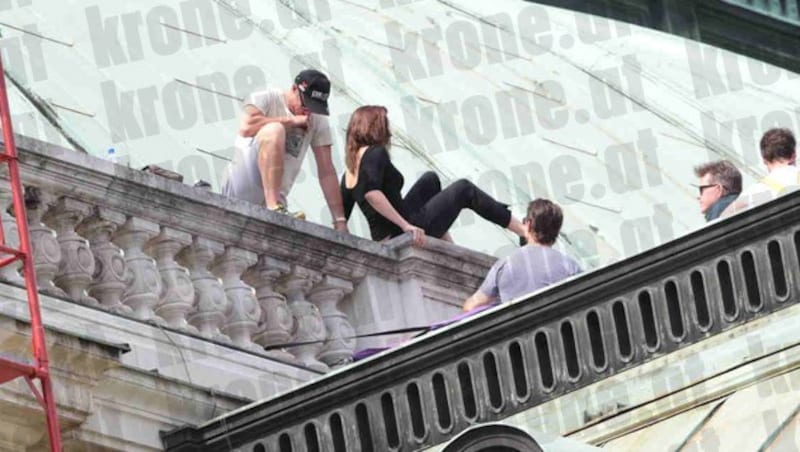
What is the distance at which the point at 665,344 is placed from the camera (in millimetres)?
17609

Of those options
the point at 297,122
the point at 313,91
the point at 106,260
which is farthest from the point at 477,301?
the point at 313,91

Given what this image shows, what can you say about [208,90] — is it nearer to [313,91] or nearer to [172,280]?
[313,91]

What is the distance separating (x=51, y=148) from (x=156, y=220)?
2.55 ft

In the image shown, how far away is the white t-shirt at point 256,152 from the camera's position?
20.8m

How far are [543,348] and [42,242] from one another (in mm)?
2475

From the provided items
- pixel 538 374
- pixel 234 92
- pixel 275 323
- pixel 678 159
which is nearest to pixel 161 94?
pixel 234 92

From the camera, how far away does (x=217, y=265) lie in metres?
19.5

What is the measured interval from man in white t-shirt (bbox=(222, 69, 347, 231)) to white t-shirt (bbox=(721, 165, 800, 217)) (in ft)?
8.96

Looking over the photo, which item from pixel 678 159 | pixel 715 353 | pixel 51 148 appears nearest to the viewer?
pixel 715 353

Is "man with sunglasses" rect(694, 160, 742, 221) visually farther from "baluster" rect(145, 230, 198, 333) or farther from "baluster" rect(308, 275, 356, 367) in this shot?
"baluster" rect(145, 230, 198, 333)

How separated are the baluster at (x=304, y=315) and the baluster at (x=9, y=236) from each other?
188 centimetres

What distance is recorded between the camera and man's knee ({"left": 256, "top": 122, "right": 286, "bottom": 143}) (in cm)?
2064

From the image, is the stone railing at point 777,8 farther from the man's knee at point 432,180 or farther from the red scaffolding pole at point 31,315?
the man's knee at point 432,180

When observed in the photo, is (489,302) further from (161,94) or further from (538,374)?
(161,94)
